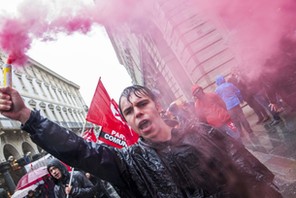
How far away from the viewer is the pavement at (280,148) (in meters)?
3.82

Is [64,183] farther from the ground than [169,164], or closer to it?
farther from the ground

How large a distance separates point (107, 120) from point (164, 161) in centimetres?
386

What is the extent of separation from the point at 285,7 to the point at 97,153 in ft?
21.3

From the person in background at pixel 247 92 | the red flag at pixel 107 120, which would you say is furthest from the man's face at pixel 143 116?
the person in background at pixel 247 92

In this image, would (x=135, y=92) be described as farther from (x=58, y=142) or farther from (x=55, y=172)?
(x=55, y=172)

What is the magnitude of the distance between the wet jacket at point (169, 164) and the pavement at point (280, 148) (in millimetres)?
2154

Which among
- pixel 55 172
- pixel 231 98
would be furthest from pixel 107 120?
pixel 231 98

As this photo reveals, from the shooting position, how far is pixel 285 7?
21.5 feet

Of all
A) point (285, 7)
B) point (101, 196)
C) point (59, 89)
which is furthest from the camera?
point (59, 89)

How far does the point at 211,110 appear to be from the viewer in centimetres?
506

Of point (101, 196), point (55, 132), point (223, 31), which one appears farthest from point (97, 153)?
point (223, 31)

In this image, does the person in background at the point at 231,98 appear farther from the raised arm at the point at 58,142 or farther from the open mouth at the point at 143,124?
the raised arm at the point at 58,142

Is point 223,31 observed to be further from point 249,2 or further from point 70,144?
point 70,144

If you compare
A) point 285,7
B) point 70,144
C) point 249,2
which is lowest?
point 70,144
